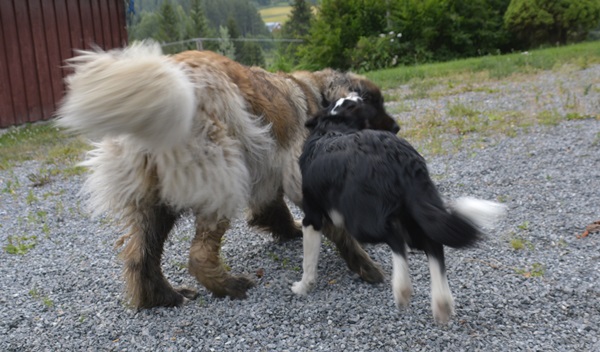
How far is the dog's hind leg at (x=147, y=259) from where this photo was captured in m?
3.69

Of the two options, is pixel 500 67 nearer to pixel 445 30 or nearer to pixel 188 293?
pixel 445 30

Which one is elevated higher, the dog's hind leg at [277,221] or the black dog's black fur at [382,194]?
the black dog's black fur at [382,194]

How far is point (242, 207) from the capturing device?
3.80 meters

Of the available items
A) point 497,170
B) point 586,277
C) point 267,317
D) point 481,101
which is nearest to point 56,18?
point 481,101

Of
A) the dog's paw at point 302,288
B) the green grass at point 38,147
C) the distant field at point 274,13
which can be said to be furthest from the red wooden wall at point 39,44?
the distant field at point 274,13

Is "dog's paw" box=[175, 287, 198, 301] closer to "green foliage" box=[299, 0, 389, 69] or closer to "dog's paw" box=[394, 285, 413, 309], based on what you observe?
"dog's paw" box=[394, 285, 413, 309]

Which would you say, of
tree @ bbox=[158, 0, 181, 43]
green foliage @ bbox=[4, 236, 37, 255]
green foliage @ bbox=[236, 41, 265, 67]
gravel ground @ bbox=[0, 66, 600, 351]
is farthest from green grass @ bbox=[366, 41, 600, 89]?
tree @ bbox=[158, 0, 181, 43]

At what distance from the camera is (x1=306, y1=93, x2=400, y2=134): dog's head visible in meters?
4.03

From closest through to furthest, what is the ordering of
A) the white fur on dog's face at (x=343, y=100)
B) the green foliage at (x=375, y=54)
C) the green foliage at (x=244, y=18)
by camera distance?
the white fur on dog's face at (x=343, y=100), the green foliage at (x=375, y=54), the green foliage at (x=244, y=18)

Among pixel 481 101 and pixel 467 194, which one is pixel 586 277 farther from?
pixel 481 101

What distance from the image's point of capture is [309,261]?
382 cm

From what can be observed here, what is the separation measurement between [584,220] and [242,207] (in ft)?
8.79

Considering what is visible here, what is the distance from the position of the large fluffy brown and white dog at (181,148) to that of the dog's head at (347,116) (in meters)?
0.24

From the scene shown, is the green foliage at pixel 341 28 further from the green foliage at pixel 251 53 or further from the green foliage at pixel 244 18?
the green foliage at pixel 244 18
